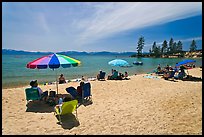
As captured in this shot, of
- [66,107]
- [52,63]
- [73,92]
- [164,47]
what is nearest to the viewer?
[66,107]

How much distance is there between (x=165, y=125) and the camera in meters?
5.20

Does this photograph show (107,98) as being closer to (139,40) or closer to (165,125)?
(165,125)

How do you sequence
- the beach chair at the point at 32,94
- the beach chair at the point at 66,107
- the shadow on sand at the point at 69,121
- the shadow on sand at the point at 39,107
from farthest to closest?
1. the beach chair at the point at 32,94
2. the shadow on sand at the point at 39,107
3. the beach chair at the point at 66,107
4. the shadow on sand at the point at 69,121

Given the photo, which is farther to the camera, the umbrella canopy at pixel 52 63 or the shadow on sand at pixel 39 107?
the umbrella canopy at pixel 52 63

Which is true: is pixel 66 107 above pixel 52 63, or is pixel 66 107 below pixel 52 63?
below

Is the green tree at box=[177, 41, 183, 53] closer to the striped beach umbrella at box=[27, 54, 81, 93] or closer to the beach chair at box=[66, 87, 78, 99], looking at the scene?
the beach chair at box=[66, 87, 78, 99]

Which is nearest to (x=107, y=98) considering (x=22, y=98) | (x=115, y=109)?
(x=115, y=109)

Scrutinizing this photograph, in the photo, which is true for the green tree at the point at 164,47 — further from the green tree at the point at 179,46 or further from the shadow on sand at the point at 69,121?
the shadow on sand at the point at 69,121

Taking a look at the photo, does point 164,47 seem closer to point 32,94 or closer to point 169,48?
point 169,48

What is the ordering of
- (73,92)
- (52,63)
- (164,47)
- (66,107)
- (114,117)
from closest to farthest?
(66,107) → (114,117) → (52,63) → (73,92) → (164,47)

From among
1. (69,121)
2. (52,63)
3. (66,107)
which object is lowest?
(69,121)

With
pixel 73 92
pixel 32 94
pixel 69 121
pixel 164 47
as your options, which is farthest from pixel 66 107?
pixel 164 47

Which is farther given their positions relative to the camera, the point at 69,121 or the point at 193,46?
the point at 193,46

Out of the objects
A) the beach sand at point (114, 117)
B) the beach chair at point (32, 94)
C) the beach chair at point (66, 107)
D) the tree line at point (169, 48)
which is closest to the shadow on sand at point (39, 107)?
the beach sand at point (114, 117)
